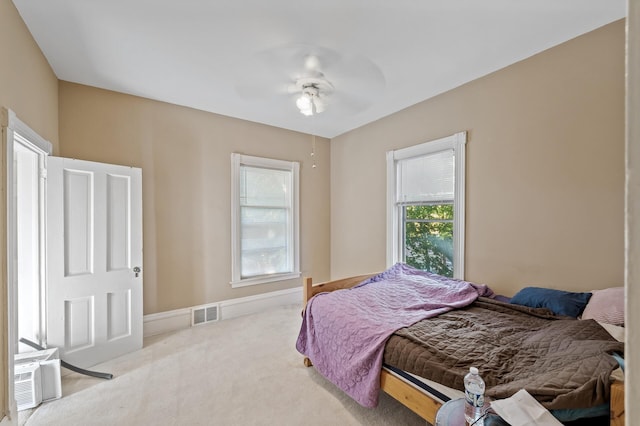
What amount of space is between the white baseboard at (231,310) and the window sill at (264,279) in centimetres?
18

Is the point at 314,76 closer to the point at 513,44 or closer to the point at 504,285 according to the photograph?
the point at 513,44

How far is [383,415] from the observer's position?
2.00m

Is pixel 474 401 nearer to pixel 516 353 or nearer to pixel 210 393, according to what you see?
pixel 516 353

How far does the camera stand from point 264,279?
4109mm

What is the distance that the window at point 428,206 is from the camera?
9.92 ft

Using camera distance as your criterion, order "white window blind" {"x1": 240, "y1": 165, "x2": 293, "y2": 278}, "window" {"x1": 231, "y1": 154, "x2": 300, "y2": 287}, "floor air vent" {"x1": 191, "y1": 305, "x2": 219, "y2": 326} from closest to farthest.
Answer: "floor air vent" {"x1": 191, "y1": 305, "x2": 219, "y2": 326}, "window" {"x1": 231, "y1": 154, "x2": 300, "y2": 287}, "white window blind" {"x1": 240, "y1": 165, "x2": 293, "y2": 278}

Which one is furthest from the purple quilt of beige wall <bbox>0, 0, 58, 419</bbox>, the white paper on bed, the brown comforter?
beige wall <bbox>0, 0, 58, 419</bbox>

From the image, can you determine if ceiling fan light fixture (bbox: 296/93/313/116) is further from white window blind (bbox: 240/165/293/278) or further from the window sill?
the window sill

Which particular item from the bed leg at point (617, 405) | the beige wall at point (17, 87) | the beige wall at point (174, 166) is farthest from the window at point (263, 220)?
the bed leg at point (617, 405)

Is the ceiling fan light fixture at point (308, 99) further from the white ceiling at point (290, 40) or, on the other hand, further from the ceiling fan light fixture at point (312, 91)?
the white ceiling at point (290, 40)

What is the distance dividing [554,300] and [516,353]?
813mm

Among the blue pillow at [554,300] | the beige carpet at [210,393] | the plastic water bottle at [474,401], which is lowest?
the beige carpet at [210,393]

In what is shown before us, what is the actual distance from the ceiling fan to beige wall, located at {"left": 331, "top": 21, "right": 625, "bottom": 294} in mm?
913

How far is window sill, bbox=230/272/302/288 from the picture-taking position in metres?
3.89
